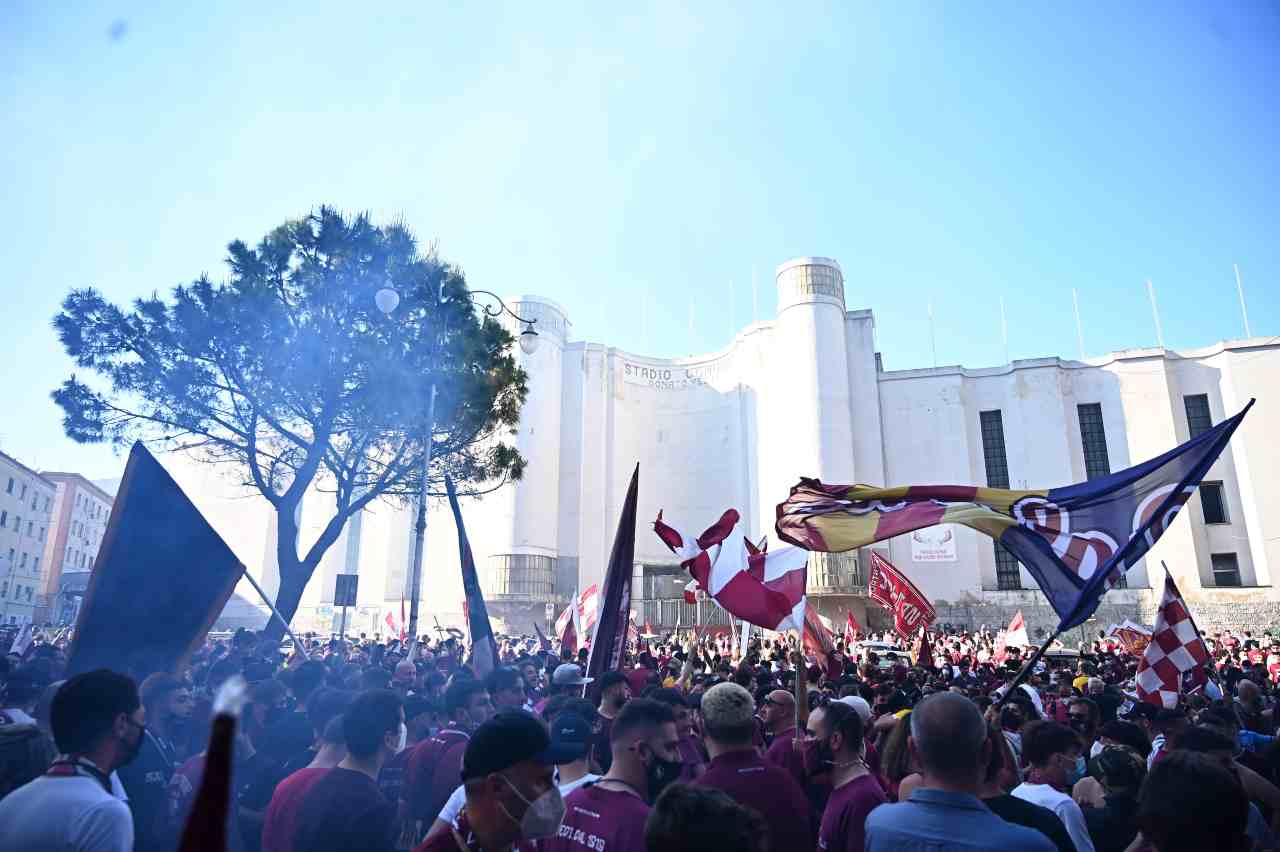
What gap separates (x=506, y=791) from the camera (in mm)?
2287

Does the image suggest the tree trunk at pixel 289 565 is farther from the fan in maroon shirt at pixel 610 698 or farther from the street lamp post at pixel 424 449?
the fan in maroon shirt at pixel 610 698

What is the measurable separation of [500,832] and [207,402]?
50.5 ft

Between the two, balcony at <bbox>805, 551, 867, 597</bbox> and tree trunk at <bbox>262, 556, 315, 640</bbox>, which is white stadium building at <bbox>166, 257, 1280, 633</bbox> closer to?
balcony at <bbox>805, 551, 867, 597</bbox>

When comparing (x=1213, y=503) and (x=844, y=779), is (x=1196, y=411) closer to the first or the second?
(x=1213, y=503)

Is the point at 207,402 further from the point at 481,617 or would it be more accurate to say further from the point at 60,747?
the point at 60,747

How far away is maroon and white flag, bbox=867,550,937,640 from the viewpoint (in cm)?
1648

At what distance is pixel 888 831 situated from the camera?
2549mm

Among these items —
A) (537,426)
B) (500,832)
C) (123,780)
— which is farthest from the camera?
(537,426)

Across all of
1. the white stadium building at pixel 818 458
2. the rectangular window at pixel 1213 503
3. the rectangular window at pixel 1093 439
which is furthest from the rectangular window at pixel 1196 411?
the rectangular window at pixel 1093 439

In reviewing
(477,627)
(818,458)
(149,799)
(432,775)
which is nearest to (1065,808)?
(432,775)

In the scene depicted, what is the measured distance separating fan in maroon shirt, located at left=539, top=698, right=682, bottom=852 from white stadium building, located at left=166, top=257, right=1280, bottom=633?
33.8 metres

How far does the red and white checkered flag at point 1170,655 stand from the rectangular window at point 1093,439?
101 feet

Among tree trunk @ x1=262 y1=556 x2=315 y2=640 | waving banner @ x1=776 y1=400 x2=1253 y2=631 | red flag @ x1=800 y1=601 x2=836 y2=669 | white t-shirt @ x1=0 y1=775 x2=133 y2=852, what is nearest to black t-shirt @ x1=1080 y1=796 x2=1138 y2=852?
waving banner @ x1=776 y1=400 x2=1253 y2=631

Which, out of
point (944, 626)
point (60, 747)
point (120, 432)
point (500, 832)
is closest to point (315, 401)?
point (120, 432)
